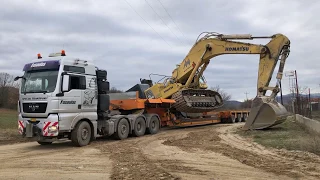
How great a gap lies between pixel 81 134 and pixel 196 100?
10.4m

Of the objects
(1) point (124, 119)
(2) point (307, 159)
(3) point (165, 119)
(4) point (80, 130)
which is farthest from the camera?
(3) point (165, 119)

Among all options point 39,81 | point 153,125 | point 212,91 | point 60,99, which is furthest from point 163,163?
point 212,91

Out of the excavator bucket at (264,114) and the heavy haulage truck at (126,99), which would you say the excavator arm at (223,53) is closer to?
the heavy haulage truck at (126,99)

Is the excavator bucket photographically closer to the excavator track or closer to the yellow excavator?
the yellow excavator

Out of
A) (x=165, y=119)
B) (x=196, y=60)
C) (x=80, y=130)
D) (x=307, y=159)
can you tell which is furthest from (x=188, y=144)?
(x=196, y=60)

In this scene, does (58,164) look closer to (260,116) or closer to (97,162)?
(97,162)

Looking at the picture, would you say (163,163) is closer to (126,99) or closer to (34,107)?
(34,107)

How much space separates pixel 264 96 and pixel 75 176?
12.7 meters

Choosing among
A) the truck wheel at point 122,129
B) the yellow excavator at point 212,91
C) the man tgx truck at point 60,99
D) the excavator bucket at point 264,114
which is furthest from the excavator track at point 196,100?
the man tgx truck at point 60,99

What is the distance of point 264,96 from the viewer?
59.3ft

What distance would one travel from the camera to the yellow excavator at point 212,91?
1764 cm

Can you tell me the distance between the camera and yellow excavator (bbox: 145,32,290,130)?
57.9ft

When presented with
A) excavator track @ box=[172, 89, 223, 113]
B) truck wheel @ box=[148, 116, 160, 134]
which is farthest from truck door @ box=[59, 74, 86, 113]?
excavator track @ box=[172, 89, 223, 113]

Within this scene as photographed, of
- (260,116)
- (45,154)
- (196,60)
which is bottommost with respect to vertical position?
(45,154)
